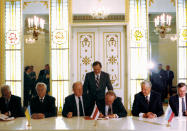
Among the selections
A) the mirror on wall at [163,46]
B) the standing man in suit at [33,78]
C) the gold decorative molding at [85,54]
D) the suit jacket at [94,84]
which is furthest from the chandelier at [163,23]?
the standing man in suit at [33,78]

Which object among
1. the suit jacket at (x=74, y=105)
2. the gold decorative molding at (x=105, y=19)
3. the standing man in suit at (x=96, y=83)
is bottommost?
the suit jacket at (x=74, y=105)

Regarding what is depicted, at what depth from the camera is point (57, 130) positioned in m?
3.05

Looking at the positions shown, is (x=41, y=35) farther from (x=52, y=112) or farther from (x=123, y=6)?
(x=52, y=112)

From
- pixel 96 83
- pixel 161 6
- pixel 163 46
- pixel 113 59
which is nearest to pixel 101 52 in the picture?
pixel 113 59

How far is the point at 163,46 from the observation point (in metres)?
6.87

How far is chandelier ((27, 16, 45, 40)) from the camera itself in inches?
277

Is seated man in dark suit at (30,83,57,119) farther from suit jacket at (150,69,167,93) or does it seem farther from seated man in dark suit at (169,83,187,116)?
suit jacket at (150,69,167,93)

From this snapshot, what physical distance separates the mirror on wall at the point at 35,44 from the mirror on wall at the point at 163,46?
2.70 m

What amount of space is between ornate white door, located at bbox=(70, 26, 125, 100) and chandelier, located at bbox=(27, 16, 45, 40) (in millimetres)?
861

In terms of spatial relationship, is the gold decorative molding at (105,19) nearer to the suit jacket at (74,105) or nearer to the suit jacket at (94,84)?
the suit jacket at (94,84)

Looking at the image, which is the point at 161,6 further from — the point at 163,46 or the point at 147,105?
the point at 147,105

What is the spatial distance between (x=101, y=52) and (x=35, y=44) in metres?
1.71

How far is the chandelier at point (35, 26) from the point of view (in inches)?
277

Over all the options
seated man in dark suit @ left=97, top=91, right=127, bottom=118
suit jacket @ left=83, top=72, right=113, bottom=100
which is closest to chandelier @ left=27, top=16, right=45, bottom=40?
suit jacket @ left=83, top=72, right=113, bottom=100
